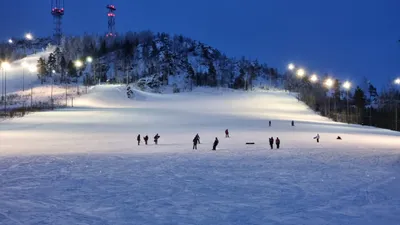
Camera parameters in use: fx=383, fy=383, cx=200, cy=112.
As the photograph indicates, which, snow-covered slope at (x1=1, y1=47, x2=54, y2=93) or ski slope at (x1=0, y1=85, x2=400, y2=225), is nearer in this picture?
ski slope at (x1=0, y1=85, x2=400, y2=225)

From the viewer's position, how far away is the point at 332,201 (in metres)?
12.4

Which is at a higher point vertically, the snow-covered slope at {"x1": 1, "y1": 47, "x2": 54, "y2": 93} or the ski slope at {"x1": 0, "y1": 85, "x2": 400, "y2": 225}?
the snow-covered slope at {"x1": 1, "y1": 47, "x2": 54, "y2": 93}

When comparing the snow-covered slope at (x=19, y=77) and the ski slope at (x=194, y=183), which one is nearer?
the ski slope at (x=194, y=183)

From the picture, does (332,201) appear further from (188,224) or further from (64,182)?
(64,182)

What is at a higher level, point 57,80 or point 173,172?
point 57,80

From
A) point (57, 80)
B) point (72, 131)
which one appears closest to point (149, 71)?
point (57, 80)

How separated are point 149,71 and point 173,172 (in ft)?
479

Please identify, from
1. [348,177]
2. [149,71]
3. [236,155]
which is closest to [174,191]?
[348,177]

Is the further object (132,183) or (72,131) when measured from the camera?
(72,131)

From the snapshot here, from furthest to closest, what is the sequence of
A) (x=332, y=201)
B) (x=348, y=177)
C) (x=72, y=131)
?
(x=72, y=131) → (x=348, y=177) → (x=332, y=201)

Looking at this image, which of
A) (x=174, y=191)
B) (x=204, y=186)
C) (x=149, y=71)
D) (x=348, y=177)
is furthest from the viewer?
(x=149, y=71)

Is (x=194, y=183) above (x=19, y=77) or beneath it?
beneath

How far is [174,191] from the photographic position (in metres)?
13.7

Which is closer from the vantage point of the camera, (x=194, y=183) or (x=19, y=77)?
(x=194, y=183)
